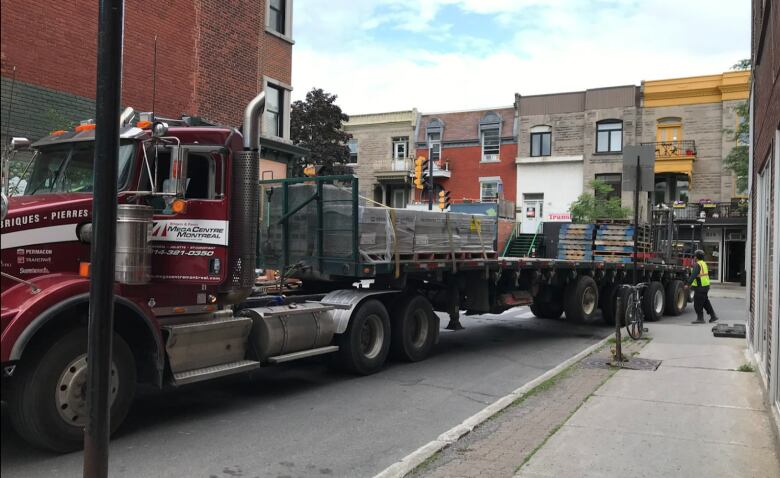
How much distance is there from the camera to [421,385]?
8.48m

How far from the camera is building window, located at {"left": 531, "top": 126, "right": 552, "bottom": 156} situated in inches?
1572

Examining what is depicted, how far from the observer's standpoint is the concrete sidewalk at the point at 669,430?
5098mm

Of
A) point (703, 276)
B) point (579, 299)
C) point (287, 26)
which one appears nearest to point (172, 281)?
point (579, 299)

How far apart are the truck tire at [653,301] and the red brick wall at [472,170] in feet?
79.7

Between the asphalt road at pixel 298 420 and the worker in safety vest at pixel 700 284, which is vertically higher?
the worker in safety vest at pixel 700 284

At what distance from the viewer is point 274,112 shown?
69.2 feet

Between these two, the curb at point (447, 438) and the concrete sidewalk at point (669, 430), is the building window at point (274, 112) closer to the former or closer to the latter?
the curb at point (447, 438)

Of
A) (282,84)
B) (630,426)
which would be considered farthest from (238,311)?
(282,84)

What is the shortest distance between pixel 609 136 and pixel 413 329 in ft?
104

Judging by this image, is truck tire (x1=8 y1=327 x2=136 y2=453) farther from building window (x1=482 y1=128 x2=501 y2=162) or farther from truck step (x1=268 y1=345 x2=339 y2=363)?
building window (x1=482 y1=128 x2=501 y2=162)

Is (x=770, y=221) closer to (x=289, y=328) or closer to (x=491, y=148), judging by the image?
(x=289, y=328)

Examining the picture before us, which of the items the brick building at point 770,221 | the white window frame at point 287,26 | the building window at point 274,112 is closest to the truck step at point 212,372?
the brick building at point 770,221

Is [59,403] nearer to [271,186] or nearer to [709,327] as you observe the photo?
[271,186]

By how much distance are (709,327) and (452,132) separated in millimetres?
29798
